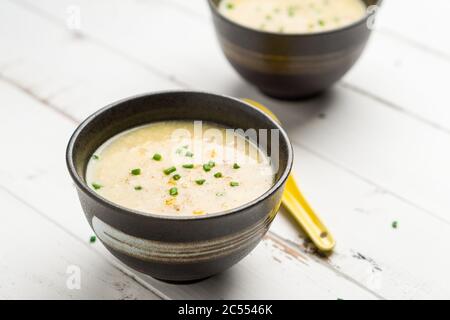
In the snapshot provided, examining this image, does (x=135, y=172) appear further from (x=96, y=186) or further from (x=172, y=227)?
(x=172, y=227)

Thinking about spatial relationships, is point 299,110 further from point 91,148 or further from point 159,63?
point 91,148

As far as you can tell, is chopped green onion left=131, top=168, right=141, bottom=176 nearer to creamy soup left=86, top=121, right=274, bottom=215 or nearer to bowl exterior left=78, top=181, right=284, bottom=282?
creamy soup left=86, top=121, right=274, bottom=215

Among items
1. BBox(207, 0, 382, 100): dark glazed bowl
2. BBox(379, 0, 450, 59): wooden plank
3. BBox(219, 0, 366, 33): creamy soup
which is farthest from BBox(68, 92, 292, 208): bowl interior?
BBox(379, 0, 450, 59): wooden plank

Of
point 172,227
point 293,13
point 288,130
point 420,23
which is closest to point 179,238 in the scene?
point 172,227
